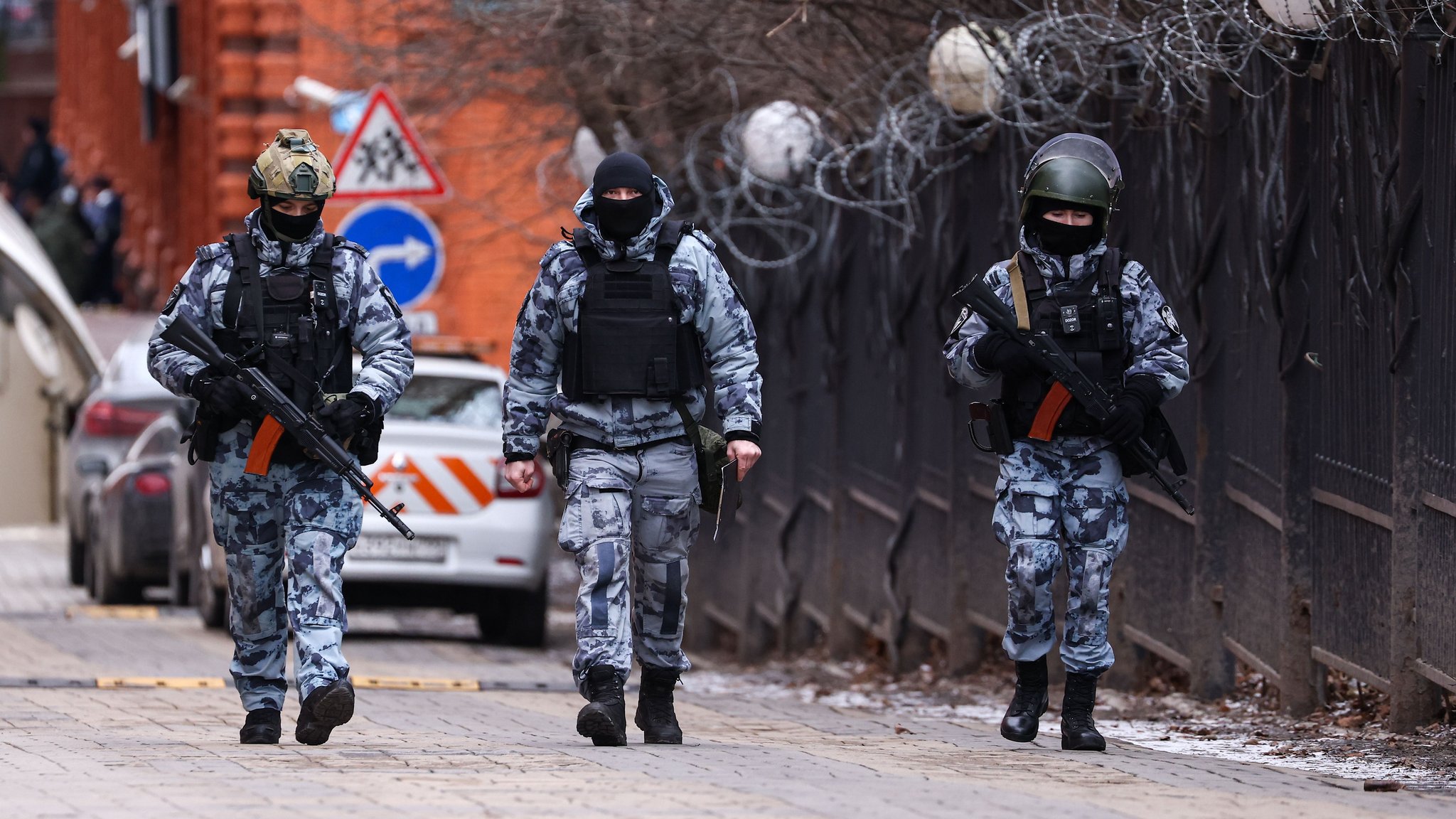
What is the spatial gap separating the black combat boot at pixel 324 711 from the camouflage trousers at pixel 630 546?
2.10 feet

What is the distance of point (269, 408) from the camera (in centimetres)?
731

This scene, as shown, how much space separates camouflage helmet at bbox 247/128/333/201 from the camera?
7.38 m

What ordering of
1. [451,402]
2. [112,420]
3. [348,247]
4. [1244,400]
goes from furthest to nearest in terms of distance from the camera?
[112,420] < [451,402] < [1244,400] < [348,247]

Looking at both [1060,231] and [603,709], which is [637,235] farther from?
[603,709]

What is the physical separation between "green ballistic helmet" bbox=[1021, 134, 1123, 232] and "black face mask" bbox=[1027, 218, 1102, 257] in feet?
0.14

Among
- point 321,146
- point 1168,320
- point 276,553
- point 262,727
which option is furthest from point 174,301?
point 321,146

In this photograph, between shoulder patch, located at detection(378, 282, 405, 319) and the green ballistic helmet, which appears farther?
shoulder patch, located at detection(378, 282, 405, 319)

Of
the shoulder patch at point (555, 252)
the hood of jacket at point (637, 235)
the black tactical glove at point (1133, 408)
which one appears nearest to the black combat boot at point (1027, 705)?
the black tactical glove at point (1133, 408)

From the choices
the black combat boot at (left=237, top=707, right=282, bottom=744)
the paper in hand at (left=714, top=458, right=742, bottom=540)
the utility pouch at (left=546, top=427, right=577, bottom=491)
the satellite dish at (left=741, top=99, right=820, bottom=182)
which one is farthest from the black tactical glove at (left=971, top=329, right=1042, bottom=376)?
the satellite dish at (left=741, top=99, right=820, bottom=182)

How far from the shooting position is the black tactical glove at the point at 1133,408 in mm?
7176

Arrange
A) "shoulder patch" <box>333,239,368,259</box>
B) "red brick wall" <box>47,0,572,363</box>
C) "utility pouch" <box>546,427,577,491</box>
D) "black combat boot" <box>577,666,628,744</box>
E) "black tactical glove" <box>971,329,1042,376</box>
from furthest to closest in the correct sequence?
"red brick wall" <box>47,0,572,363</box>, "shoulder patch" <box>333,239,368,259</box>, "utility pouch" <box>546,427,577,491</box>, "black tactical glove" <box>971,329,1042,376</box>, "black combat boot" <box>577,666,628,744</box>

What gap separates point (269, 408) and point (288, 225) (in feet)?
1.81

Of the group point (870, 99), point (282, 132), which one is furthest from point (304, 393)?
point (870, 99)

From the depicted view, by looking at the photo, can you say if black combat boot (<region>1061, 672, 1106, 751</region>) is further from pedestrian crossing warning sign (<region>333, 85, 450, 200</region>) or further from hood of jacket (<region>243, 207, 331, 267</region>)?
pedestrian crossing warning sign (<region>333, 85, 450, 200</region>)
